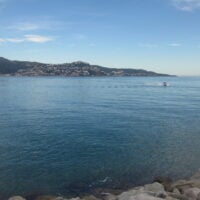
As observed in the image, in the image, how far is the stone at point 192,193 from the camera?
75.6 ft

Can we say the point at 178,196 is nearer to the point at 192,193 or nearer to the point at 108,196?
the point at 192,193

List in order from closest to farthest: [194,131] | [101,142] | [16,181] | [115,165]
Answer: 1. [16,181]
2. [115,165]
3. [101,142]
4. [194,131]

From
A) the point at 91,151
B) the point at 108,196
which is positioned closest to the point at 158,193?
the point at 108,196

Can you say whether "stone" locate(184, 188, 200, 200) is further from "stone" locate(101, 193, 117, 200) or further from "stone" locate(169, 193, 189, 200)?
"stone" locate(101, 193, 117, 200)

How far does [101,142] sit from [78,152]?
5.29 metres

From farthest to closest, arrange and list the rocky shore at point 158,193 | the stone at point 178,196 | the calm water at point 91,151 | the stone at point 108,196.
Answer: the calm water at point 91,151
the stone at point 108,196
the stone at point 178,196
the rocky shore at point 158,193

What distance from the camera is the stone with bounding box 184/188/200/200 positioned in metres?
23.0

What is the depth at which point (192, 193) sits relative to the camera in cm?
2336

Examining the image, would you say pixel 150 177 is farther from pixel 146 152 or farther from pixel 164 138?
pixel 164 138

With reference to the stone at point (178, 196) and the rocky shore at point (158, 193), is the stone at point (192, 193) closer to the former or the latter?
the rocky shore at point (158, 193)

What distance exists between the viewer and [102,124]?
5791cm

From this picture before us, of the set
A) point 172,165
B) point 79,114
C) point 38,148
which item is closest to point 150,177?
point 172,165

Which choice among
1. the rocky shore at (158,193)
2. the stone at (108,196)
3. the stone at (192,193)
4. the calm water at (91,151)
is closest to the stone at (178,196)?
the rocky shore at (158,193)

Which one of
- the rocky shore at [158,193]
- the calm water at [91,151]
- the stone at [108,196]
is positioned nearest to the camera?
the rocky shore at [158,193]
